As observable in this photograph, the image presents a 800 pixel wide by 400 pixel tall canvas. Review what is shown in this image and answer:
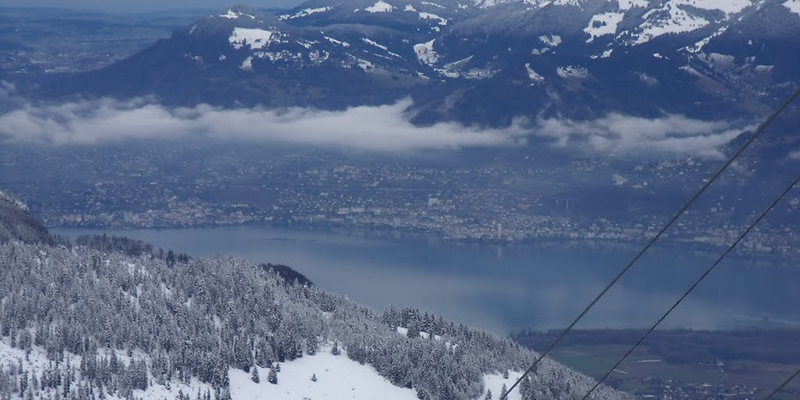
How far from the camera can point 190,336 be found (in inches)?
2311

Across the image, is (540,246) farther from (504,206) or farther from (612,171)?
(612,171)

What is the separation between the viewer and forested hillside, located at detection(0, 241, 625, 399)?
175 feet

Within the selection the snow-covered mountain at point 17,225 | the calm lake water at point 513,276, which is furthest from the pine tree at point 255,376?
the calm lake water at point 513,276

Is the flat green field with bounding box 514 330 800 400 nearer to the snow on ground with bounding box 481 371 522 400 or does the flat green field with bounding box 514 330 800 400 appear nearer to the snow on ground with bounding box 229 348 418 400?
the snow on ground with bounding box 481 371 522 400

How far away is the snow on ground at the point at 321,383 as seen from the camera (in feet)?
184

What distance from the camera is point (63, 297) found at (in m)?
60.2

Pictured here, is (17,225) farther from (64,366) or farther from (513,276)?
(513,276)

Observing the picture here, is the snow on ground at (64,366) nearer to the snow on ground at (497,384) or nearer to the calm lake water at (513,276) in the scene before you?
the snow on ground at (497,384)

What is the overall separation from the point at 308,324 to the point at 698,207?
4167 inches

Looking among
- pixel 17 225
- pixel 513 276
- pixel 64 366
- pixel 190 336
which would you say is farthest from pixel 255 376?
pixel 513 276

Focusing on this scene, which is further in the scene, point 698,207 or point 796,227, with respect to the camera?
point 698,207

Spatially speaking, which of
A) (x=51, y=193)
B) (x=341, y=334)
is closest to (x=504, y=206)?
(x=51, y=193)

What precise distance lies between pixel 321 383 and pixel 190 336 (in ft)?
19.6

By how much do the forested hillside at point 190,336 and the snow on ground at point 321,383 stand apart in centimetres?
35
